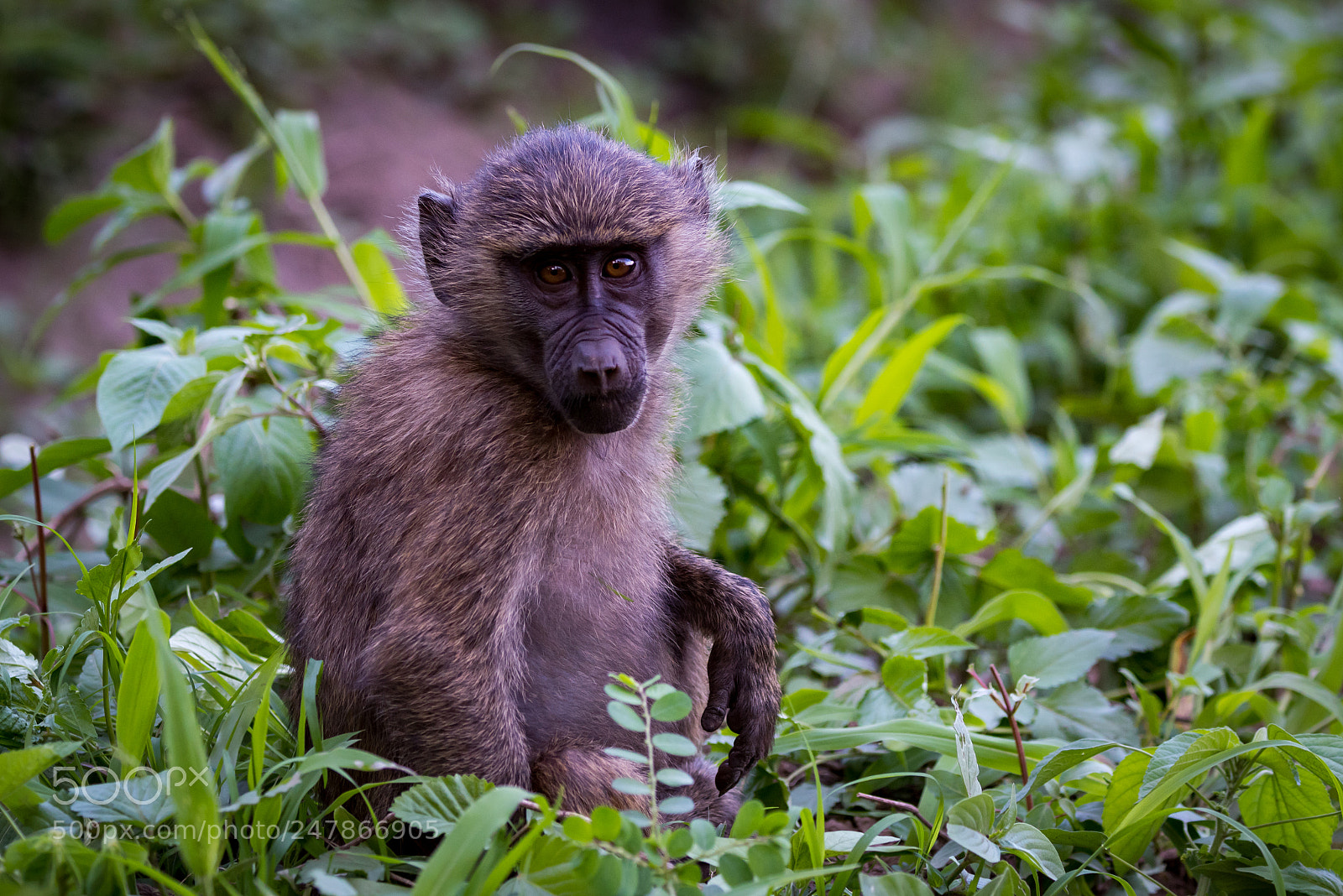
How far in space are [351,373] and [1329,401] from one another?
406cm

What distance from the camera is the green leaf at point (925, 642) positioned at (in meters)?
2.80

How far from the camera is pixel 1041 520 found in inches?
154

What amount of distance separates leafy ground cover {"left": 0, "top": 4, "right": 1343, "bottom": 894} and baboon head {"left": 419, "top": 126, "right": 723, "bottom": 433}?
515mm

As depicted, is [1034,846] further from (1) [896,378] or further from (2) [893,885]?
(1) [896,378]

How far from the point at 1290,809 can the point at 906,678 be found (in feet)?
2.85

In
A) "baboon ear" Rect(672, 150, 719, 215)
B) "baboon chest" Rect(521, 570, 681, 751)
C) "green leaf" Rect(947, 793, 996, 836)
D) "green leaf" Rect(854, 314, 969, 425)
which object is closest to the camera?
"green leaf" Rect(947, 793, 996, 836)

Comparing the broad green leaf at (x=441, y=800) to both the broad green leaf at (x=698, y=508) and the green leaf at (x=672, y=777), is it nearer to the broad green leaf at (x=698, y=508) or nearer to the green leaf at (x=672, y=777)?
the green leaf at (x=672, y=777)

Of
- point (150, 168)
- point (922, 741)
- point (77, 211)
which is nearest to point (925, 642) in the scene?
point (922, 741)

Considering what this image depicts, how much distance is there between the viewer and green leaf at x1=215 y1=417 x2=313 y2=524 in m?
2.82

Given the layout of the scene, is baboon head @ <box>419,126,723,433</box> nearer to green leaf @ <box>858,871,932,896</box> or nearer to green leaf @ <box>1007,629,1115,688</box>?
green leaf @ <box>858,871,932,896</box>

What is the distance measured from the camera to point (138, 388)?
275cm

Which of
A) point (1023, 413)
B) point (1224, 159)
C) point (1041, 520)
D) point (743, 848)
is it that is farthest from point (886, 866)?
point (1224, 159)

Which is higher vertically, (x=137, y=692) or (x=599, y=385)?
(x=599, y=385)

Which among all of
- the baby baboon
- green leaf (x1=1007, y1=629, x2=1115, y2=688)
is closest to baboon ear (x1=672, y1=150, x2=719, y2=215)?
the baby baboon
